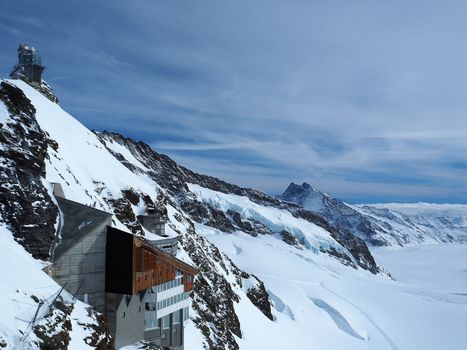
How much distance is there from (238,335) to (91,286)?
97.3ft

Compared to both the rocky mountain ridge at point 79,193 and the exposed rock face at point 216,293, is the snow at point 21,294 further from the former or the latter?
the exposed rock face at point 216,293

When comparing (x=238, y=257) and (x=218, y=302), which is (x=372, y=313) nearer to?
(x=238, y=257)

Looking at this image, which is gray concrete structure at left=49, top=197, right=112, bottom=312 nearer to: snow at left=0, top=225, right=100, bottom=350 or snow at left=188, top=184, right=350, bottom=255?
snow at left=0, top=225, right=100, bottom=350

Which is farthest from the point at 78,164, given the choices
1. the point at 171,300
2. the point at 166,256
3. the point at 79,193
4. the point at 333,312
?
the point at 333,312

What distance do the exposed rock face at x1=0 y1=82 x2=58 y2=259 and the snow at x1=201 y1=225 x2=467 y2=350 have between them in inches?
1286

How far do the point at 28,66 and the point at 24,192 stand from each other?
50554 millimetres

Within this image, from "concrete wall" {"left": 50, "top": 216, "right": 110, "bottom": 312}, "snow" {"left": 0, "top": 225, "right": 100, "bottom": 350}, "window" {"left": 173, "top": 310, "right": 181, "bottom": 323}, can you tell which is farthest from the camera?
"window" {"left": 173, "top": 310, "right": 181, "bottom": 323}

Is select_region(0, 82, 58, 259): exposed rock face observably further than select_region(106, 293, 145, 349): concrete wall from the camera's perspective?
No

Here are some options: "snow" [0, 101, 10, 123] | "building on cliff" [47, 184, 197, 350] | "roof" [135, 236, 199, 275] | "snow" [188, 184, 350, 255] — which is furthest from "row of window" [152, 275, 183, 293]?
"snow" [188, 184, 350, 255]

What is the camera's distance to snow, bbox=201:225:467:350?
61750mm

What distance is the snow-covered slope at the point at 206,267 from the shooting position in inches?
968

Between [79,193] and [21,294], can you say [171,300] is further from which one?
[21,294]

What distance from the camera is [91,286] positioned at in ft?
87.0

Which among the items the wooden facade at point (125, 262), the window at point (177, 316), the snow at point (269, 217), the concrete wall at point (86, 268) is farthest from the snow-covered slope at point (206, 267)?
the snow at point (269, 217)
